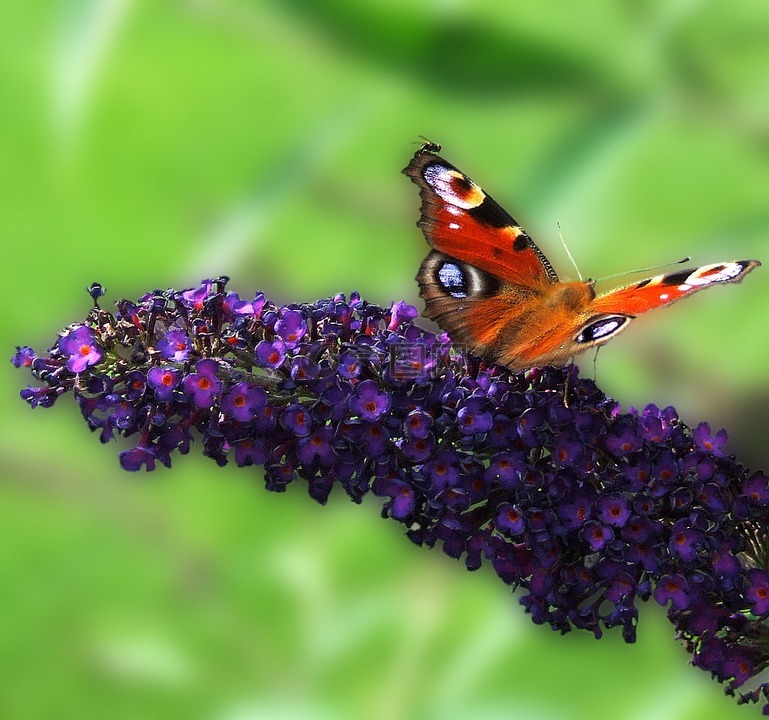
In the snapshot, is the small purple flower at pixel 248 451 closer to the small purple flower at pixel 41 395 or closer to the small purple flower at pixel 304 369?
the small purple flower at pixel 304 369

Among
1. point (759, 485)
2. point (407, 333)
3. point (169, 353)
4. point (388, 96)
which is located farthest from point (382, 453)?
point (388, 96)

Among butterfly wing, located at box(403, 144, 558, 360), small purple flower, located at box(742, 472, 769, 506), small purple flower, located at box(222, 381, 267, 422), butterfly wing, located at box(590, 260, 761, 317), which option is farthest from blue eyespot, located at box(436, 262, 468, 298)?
small purple flower, located at box(742, 472, 769, 506)

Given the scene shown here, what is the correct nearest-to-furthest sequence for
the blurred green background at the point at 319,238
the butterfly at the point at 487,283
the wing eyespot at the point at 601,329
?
1. the wing eyespot at the point at 601,329
2. the butterfly at the point at 487,283
3. the blurred green background at the point at 319,238

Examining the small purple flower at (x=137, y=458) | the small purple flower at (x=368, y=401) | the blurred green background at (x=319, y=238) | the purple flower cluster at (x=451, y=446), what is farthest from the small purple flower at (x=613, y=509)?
the blurred green background at (x=319, y=238)

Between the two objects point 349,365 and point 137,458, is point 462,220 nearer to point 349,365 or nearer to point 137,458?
point 349,365

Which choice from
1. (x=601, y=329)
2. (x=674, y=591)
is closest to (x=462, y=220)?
(x=601, y=329)

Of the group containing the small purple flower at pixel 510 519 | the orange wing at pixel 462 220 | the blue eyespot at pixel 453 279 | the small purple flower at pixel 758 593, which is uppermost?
the orange wing at pixel 462 220

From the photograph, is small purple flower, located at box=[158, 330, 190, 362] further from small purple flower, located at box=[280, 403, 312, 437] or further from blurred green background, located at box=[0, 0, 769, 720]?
blurred green background, located at box=[0, 0, 769, 720]
